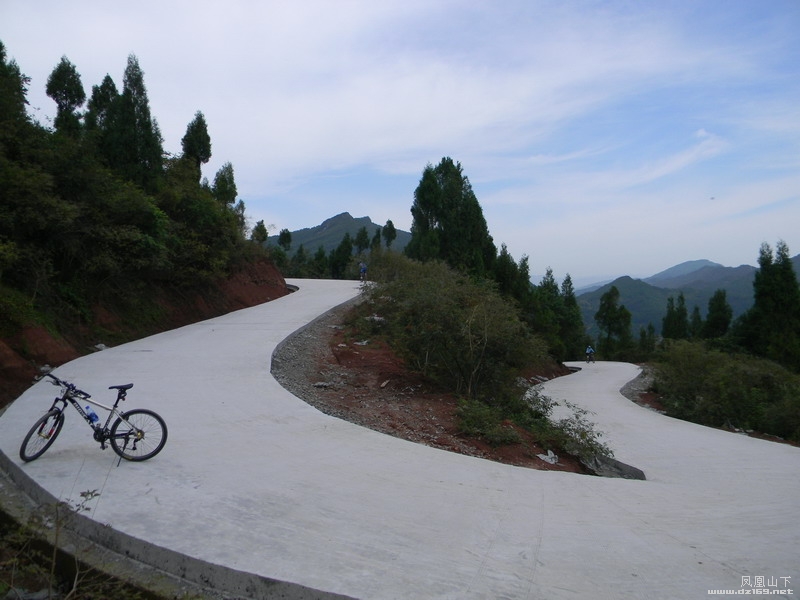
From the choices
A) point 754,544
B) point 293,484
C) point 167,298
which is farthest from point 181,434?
point 167,298

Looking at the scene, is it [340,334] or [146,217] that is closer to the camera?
[146,217]

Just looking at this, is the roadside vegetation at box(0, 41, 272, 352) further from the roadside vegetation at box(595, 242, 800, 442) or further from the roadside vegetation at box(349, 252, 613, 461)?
the roadside vegetation at box(595, 242, 800, 442)

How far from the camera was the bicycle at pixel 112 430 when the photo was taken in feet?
17.4

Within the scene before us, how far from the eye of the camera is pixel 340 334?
651 inches

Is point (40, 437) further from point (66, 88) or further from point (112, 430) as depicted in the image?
point (66, 88)

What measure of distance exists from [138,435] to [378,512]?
2580 millimetres

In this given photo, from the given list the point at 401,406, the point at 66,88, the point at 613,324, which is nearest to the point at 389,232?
the point at 613,324

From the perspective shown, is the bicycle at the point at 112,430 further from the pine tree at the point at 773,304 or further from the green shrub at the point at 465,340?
the pine tree at the point at 773,304

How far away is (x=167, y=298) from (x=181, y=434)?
11.7 metres

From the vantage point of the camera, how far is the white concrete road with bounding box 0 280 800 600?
3781 millimetres

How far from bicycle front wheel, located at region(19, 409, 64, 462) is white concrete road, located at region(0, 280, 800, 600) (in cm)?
13

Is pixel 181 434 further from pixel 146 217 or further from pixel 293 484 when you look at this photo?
pixel 146 217

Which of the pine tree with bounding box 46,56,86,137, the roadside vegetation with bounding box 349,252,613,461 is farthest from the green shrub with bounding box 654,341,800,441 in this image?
the pine tree with bounding box 46,56,86,137

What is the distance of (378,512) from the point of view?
4.78m
